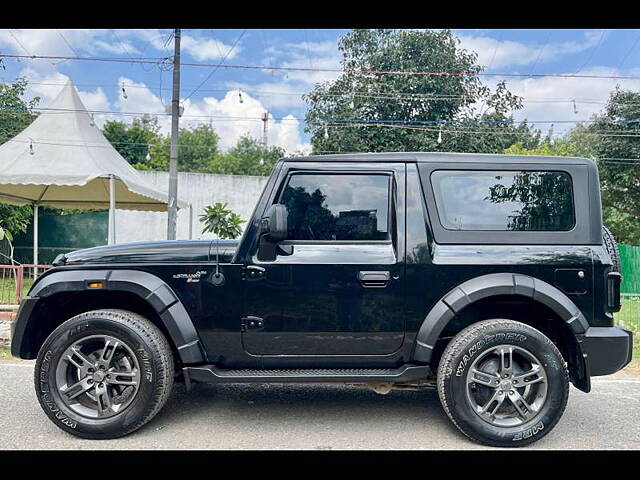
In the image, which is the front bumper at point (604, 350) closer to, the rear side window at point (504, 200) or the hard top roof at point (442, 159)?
the rear side window at point (504, 200)

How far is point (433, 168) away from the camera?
3.41 m

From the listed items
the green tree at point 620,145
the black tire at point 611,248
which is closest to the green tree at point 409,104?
the green tree at point 620,145

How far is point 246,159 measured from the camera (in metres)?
54.2

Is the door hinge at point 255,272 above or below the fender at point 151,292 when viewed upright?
above

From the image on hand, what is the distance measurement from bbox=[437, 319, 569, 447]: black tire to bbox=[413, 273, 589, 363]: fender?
19 centimetres

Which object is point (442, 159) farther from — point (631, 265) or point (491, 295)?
point (631, 265)

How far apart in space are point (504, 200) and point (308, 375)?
191 cm

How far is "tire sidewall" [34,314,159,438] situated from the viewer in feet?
10.6

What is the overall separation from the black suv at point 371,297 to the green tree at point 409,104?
47.4 ft

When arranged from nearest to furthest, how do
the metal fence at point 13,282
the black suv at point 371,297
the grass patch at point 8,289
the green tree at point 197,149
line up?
the black suv at point 371,297
the metal fence at point 13,282
the grass patch at point 8,289
the green tree at point 197,149

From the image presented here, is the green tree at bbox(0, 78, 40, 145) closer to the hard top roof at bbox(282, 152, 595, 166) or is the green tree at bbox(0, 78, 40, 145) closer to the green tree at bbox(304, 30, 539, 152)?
the green tree at bbox(304, 30, 539, 152)

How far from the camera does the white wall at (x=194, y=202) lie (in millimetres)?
18656

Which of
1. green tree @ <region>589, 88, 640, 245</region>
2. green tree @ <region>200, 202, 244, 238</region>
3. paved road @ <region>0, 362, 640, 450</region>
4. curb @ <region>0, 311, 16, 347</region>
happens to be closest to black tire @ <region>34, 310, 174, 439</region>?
paved road @ <region>0, 362, 640, 450</region>

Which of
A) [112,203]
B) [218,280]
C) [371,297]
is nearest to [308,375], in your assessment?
[371,297]
